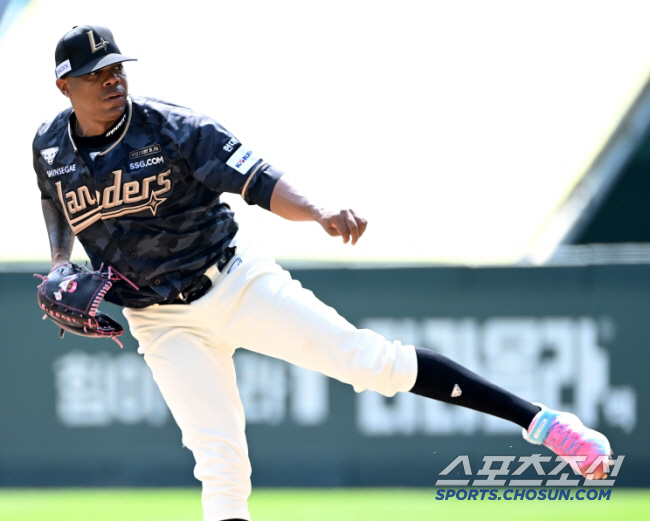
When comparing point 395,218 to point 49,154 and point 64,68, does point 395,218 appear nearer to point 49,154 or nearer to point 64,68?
point 49,154

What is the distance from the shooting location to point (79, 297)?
317cm

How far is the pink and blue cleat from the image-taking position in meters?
3.15

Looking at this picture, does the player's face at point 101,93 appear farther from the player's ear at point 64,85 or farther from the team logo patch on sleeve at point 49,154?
the team logo patch on sleeve at point 49,154

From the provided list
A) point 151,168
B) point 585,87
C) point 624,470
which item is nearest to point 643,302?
point 624,470

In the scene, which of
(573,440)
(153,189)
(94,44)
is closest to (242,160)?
(153,189)

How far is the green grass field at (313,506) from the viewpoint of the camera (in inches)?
188

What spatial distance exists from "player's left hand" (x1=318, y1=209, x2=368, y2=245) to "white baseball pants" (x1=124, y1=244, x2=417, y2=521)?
0.49 metres

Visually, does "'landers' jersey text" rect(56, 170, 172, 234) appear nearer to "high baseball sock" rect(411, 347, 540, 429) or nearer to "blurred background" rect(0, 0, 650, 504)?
"high baseball sock" rect(411, 347, 540, 429)

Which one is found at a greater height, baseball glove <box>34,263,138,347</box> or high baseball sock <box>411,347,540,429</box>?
baseball glove <box>34,263,138,347</box>

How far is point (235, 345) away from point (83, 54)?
1.10m

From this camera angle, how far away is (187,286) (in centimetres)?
A: 321

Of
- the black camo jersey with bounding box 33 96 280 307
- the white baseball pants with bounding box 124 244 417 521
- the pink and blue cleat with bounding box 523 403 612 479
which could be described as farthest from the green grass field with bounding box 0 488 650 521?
the black camo jersey with bounding box 33 96 280 307

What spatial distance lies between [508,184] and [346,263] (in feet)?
7.64

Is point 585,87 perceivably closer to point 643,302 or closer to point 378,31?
point 378,31
